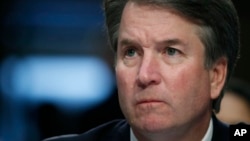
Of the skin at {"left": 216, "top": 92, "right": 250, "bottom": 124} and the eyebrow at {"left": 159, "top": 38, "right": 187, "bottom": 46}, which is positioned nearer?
the eyebrow at {"left": 159, "top": 38, "right": 187, "bottom": 46}

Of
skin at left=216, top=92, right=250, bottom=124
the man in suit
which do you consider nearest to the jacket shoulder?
the man in suit

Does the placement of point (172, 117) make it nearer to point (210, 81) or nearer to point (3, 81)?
point (210, 81)

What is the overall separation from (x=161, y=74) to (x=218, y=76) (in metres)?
0.20

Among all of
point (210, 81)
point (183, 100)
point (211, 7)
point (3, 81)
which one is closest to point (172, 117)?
point (183, 100)

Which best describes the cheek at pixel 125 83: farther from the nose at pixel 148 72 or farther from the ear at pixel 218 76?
the ear at pixel 218 76

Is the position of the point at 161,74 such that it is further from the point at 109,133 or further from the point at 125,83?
the point at 109,133

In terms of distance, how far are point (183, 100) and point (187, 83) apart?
0.13 feet

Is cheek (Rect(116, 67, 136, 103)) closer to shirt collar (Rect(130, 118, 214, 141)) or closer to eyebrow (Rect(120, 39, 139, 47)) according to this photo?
eyebrow (Rect(120, 39, 139, 47))

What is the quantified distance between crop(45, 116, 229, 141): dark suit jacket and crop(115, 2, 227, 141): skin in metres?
0.12

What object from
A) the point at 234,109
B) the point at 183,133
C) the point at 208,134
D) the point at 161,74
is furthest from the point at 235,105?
the point at 161,74

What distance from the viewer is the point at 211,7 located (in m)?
1.48

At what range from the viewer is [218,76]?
1537 mm

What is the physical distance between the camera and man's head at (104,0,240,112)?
1448mm

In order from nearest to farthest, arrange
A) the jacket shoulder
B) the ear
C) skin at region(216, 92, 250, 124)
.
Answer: the ear → the jacket shoulder → skin at region(216, 92, 250, 124)
